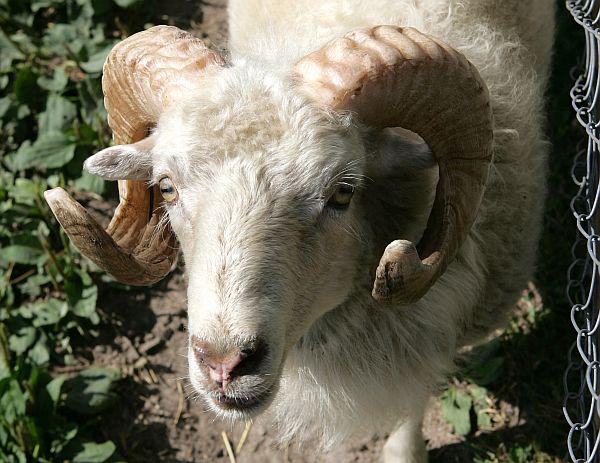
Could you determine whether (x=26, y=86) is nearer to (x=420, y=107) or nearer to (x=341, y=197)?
(x=341, y=197)

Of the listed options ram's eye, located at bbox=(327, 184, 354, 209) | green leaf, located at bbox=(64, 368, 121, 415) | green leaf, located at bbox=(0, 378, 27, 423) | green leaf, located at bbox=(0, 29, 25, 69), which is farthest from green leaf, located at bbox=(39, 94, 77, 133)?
ram's eye, located at bbox=(327, 184, 354, 209)

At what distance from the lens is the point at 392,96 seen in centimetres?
270

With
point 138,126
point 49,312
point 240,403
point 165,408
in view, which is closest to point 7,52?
point 49,312

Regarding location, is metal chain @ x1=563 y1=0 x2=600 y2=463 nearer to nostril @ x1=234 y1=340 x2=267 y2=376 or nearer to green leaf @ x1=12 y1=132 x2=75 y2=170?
nostril @ x1=234 y1=340 x2=267 y2=376

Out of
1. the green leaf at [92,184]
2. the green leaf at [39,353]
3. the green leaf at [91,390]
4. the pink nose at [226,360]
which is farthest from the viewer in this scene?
the green leaf at [92,184]

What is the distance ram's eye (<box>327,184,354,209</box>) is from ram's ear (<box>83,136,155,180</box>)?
81cm

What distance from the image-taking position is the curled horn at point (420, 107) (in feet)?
8.61

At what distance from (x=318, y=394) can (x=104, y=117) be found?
3.22 meters

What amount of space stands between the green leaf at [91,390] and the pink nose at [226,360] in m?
2.75

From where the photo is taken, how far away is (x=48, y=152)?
562cm

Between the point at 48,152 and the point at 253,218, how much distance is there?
11.8 ft

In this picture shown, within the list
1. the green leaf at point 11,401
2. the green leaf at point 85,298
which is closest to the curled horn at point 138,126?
the green leaf at point 11,401

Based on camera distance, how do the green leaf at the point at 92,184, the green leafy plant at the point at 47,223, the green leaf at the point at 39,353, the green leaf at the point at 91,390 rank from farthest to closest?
1. the green leaf at the point at 92,184
2. the green leaf at the point at 39,353
3. the green leaf at the point at 91,390
4. the green leafy plant at the point at 47,223

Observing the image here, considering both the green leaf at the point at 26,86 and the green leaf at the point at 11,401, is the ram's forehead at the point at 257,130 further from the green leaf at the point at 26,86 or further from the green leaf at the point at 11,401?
the green leaf at the point at 26,86
